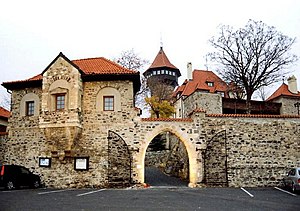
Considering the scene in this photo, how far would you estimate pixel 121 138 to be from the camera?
1923cm

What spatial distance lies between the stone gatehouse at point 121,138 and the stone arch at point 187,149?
6 cm

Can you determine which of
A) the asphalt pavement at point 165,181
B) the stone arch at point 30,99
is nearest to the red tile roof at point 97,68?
the stone arch at point 30,99

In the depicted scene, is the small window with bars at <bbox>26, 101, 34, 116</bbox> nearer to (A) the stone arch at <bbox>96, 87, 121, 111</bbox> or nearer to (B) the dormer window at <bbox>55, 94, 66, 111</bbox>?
(B) the dormer window at <bbox>55, 94, 66, 111</bbox>

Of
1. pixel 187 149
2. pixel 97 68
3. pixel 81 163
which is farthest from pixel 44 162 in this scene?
pixel 187 149

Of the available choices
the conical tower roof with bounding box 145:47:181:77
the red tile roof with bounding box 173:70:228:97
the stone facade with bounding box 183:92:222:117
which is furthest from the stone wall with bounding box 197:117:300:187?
the conical tower roof with bounding box 145:47:181:77

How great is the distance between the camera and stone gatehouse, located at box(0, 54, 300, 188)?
18875 millimetres

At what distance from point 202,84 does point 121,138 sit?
19032mm

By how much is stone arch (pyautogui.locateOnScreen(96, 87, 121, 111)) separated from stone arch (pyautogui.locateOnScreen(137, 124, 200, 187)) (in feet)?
8.61

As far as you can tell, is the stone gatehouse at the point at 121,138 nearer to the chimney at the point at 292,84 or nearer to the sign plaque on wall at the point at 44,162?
the sign plaque on wall at the point at 44,162

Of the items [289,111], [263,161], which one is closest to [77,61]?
[263,161]

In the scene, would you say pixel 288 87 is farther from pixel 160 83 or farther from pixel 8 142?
pixel 8 142

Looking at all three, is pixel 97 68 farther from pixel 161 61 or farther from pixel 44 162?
pixel 161 61

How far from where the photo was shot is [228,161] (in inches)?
748

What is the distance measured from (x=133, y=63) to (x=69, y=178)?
17.5 meters
